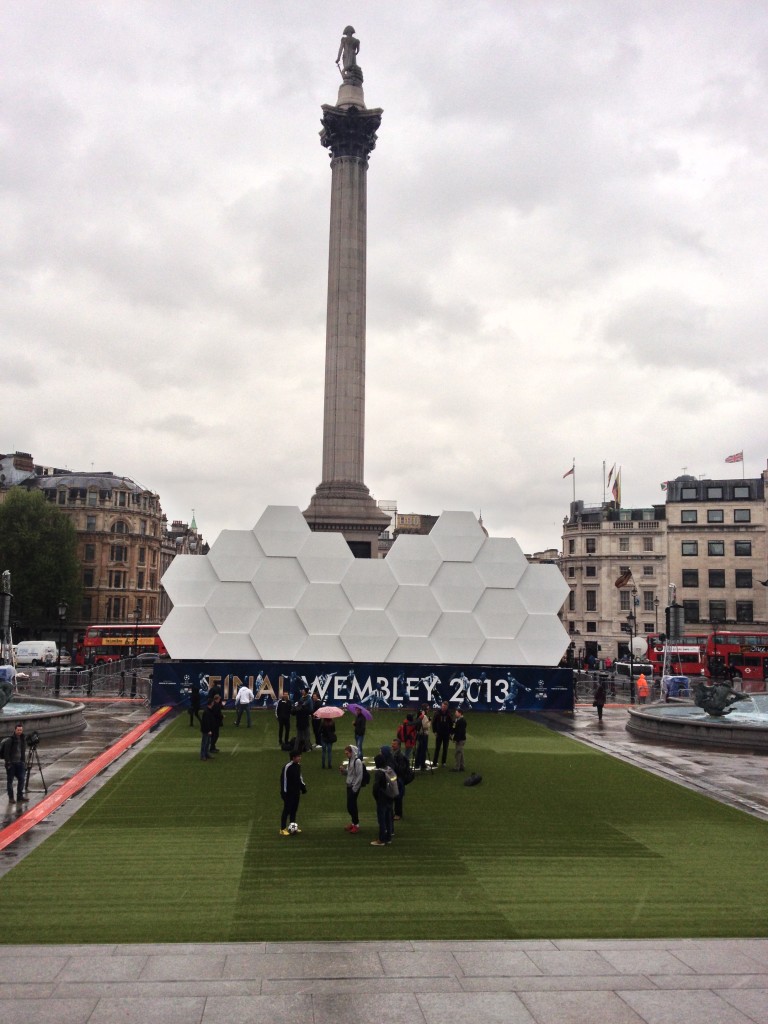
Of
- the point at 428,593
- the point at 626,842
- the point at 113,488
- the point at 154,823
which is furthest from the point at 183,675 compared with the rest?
the point at 113,488

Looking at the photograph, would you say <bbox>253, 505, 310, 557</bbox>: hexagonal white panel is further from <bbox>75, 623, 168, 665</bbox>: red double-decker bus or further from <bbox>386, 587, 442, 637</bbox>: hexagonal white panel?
<bbox>75, 623, 168, 665</bbox>: red double-decker bus

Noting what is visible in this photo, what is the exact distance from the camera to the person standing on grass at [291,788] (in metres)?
13.4

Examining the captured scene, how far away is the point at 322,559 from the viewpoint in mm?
34250

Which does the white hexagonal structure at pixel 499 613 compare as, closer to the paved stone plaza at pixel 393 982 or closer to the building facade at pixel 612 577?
the paved stone plaza at pixel 393 982

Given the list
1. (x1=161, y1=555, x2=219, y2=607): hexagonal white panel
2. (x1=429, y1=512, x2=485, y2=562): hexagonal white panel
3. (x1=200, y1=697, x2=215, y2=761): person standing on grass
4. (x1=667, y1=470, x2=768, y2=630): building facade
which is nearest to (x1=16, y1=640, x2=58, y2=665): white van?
(x1=161, y1=555, x2=219, y2=607): hexagonal white panel

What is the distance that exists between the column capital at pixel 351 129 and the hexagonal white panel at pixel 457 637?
30.8m

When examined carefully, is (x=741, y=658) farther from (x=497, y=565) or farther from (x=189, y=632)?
(x=189, y=632)

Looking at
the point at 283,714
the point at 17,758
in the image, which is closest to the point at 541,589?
the point at 283,714

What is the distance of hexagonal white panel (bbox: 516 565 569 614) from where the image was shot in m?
34.9

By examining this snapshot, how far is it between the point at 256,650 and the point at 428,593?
710cm

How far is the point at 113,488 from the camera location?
3393 inches

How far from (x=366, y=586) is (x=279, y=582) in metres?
3.42

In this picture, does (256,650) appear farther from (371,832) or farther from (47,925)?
(47,925)

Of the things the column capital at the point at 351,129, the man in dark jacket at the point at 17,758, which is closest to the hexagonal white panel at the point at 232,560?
the man in dark jacket at the point at 17,758
